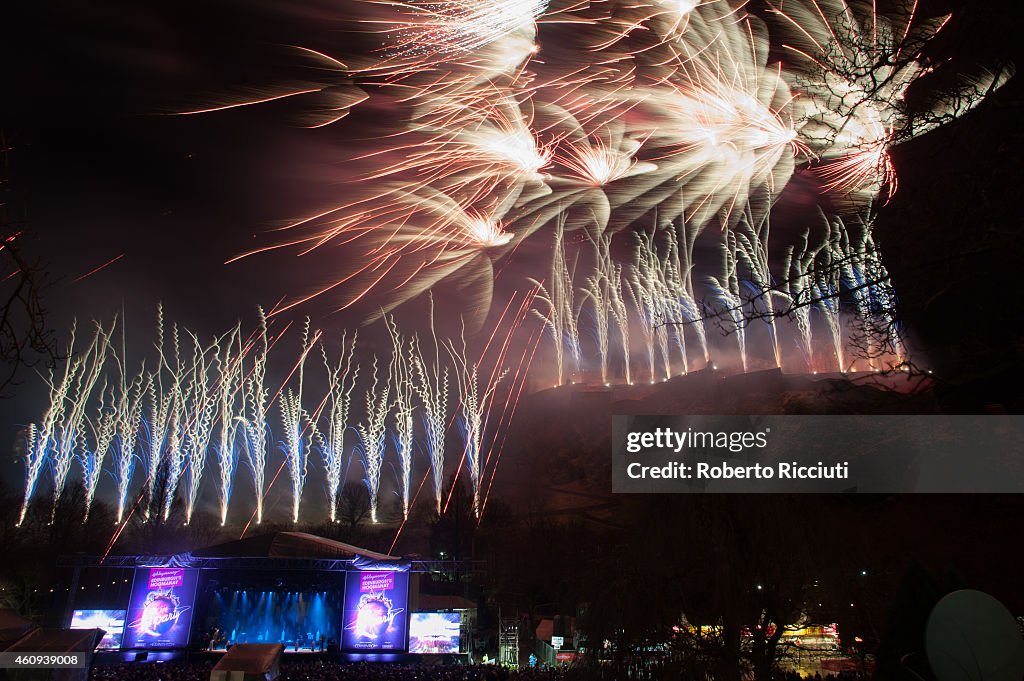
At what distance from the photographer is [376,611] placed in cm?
2222

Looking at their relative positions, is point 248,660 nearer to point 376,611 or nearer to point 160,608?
point 376,611

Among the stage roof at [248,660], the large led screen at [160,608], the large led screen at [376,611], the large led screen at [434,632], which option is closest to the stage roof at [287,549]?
the large led screen at [376,611]

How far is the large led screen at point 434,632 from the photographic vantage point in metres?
22.8

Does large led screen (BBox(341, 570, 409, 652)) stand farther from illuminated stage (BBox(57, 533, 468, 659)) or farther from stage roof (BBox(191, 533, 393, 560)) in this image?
stage roof (BBox(191, 533, 393, 560))

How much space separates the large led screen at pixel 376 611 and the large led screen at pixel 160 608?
5687 millimetres

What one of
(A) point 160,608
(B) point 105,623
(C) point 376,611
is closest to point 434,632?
(C) point 376,611

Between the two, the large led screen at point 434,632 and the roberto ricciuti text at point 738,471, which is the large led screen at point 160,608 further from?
the roberto ricciuti text at point 738,471

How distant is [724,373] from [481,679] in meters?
25.2

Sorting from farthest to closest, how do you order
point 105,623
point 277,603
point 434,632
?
1. point 277,603
2. point 434,632
3. point 105,623

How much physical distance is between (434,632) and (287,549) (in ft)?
20.0

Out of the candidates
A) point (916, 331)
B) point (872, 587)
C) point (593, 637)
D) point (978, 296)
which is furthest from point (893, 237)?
point (593, 637)

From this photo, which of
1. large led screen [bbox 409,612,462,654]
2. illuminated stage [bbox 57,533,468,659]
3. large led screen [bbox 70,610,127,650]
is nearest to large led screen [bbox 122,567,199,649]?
illuminated stage [bbox 57,533,468,659]

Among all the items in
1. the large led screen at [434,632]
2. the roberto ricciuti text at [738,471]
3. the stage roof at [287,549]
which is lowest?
the large led screen at [434,632]

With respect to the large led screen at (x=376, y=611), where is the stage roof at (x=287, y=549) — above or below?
above
